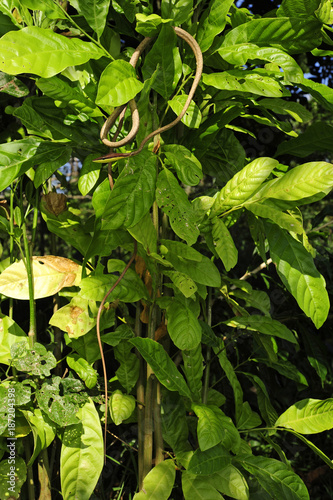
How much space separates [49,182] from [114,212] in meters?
0.45

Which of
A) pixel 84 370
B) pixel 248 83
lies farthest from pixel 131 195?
pixel 84 370

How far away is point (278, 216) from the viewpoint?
768 millimetres

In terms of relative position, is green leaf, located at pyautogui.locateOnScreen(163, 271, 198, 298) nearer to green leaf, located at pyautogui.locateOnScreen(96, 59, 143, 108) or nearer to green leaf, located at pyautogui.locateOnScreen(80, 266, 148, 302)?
green leaf, located at pyautogui.locateOnScreen(80, 266, 148, 302)

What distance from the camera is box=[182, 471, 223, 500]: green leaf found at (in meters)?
0.82

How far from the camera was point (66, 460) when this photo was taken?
85 cm

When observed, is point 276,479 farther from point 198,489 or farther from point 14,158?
point 14,158

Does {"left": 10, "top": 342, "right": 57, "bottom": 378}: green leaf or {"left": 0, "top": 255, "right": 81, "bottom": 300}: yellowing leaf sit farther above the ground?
{"left": 0, "top": 255, "right": 81, "bottom": 300}: yellowing leaf

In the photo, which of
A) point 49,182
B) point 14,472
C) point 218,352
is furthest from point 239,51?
point 14,472

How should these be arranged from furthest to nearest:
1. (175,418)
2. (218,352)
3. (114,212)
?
(218,352) → (175,418) → (114,212)

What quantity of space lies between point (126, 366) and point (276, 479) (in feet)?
1.22

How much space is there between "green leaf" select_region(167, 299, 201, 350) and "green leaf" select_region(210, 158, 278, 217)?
0.20m

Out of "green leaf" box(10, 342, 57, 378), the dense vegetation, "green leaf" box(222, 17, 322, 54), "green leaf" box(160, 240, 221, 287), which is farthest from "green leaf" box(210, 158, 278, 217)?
"green leaf" box(10, 342, 57, 378)

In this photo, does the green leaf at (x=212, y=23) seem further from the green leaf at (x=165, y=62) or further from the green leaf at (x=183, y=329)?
the green leaf at (x=183, y=329)

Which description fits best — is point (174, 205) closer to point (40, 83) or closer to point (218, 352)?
point (40, 83)
